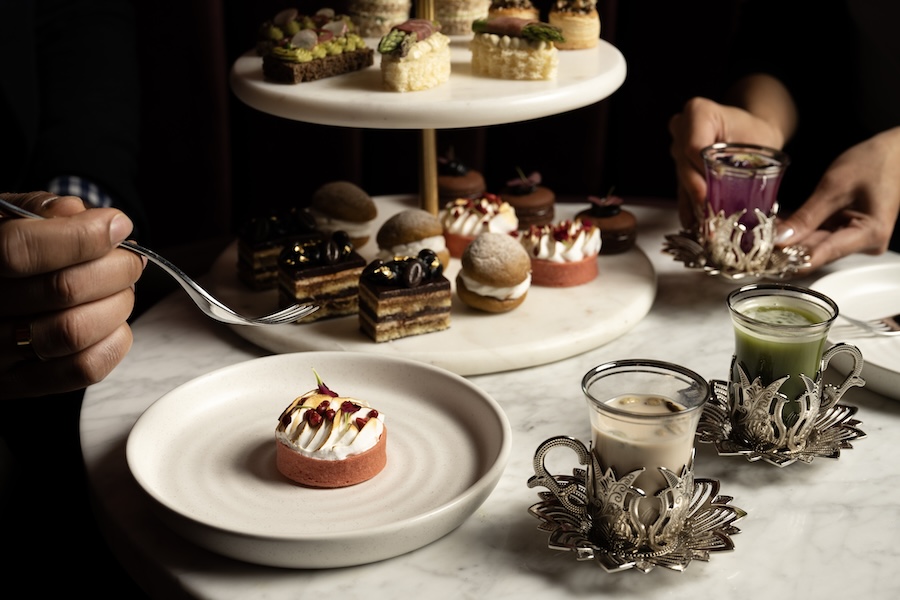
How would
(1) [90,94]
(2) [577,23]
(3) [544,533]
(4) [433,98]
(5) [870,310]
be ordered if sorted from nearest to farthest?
(3) [544,533]
(4) [433,98]
(5) [870,310]
(2) [577,23]
(1) [90,94]

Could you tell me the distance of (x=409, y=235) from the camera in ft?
5.79

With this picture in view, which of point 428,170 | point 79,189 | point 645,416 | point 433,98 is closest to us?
point 645,416

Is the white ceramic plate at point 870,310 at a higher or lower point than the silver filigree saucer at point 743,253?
lower

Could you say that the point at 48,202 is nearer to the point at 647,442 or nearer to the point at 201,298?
the point at 201,298

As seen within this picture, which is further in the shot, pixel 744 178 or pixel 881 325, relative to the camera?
pixel 744 178

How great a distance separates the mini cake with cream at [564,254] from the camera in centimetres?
177

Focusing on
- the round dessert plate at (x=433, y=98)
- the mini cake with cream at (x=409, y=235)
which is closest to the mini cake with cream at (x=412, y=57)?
the round dessert plate at (x=433, y=98)

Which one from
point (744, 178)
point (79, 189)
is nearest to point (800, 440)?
point (744, 178)

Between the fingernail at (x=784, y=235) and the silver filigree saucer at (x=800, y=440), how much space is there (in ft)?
1.77

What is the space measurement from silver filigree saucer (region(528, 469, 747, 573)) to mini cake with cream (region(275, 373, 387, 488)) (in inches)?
9.1

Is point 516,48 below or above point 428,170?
above

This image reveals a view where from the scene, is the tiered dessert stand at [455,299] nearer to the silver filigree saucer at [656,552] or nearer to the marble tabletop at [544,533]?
the marble tabletop at [544,533]

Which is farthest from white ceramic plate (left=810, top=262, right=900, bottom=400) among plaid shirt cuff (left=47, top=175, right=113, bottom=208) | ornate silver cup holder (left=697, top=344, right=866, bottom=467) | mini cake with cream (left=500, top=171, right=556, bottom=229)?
plaid shirt cuff (left=47, top=175, right=113, bottom=208)

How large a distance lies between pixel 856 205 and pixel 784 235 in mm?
165
